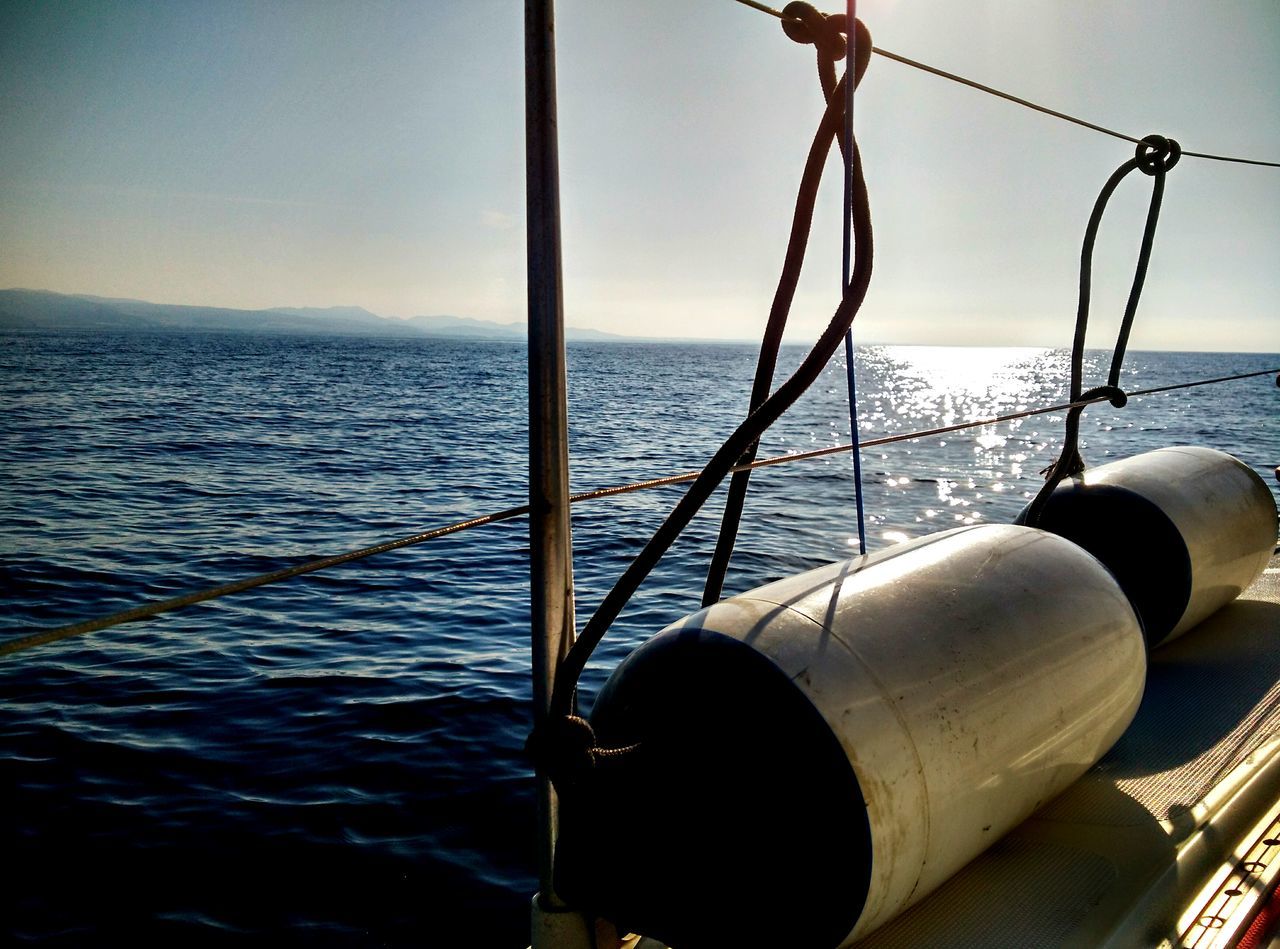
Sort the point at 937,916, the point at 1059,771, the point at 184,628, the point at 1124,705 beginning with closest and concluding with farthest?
the point at 937,916 < the point at 1059,771 < the point at 1124,705 < the point at 184,628

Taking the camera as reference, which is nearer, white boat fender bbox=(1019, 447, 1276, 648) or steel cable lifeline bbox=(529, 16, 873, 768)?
steel cable lifeline bbox=(529, 16, 873, 768)

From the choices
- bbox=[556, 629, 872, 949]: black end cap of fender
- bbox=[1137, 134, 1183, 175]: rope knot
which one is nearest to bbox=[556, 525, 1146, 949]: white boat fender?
bbox=[556, 629, 872, 949]: black end cap of fender

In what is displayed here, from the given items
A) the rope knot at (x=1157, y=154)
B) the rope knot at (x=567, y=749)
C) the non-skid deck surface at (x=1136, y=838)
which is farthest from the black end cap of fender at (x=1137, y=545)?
the rope knot at (x=567, y=749)

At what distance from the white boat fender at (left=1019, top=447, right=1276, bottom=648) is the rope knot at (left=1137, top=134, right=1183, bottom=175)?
48.6 inches

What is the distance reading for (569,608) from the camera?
181 centimetres

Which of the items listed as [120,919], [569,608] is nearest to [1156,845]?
[569,608]

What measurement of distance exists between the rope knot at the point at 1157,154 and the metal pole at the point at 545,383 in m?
3.28

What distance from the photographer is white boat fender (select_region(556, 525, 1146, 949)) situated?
5.47 ft

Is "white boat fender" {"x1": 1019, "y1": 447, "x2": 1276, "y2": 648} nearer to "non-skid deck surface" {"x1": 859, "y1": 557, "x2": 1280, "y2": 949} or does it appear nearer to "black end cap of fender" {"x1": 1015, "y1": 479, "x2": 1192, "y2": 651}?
"black end cap of fender" {"x1": 1015, "y1": 479, "x2": 1192, "y2": 651}

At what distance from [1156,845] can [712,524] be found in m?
11.1

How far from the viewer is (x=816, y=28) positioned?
2225 millimetres

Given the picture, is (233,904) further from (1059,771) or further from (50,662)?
(50,662)

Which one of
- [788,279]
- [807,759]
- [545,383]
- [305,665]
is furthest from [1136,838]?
[305,665]

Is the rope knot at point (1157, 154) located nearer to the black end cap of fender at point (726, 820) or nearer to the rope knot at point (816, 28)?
the rope knot at point (816, 28)
